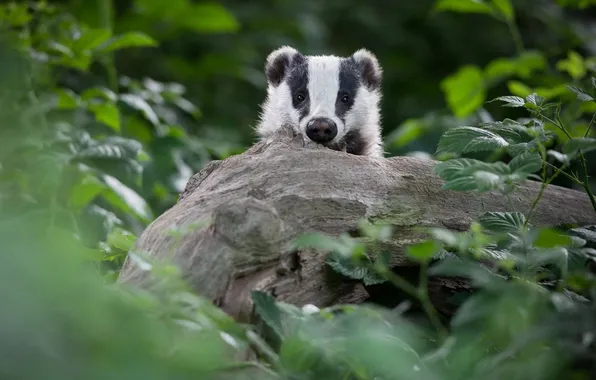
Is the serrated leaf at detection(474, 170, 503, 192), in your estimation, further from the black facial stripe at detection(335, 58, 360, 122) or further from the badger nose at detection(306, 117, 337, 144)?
the black facial stripe at detection(335, 58, 360, 122)

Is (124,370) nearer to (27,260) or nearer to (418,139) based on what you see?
(27,260)

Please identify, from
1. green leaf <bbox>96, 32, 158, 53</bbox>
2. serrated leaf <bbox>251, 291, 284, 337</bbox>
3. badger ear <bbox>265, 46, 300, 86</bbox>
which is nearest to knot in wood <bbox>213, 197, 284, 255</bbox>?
serrated leaf <bbox>251, 291, 284, 337</bbox>

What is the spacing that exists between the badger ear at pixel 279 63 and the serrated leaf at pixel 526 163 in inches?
111

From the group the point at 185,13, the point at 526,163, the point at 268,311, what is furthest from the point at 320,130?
the point at 185,13

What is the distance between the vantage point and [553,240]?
2271 mm

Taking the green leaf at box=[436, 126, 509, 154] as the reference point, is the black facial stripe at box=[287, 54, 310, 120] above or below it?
below

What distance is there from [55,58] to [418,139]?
2486 mm

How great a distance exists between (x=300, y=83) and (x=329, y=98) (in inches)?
9.8

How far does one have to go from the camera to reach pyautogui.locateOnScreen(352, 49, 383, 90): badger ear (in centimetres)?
535

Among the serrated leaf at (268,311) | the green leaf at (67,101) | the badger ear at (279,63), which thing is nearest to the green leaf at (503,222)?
the serrated leaf at (268,311)

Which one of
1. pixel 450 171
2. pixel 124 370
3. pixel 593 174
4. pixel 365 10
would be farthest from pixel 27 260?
pixel 365 10

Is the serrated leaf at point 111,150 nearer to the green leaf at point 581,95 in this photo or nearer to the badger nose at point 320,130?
the badger nose at point 320,130

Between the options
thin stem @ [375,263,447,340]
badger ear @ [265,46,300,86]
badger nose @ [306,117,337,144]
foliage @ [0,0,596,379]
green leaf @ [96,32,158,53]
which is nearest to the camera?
foliage @ [0,0,596,379]

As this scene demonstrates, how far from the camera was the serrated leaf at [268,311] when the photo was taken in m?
2.32
